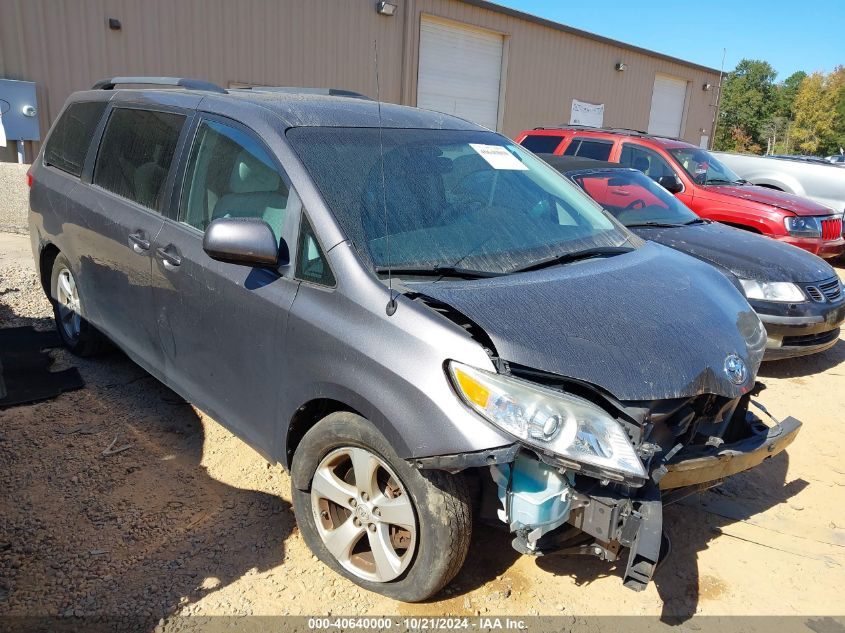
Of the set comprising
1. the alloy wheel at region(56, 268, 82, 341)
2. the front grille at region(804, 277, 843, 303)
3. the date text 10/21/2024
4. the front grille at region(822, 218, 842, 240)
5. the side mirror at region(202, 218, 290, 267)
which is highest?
the side mirror at region(202, 218, 290, 267)

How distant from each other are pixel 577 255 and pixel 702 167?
20.0 ft

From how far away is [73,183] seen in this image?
415 centimetres

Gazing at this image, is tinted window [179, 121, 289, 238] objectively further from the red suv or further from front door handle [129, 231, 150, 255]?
the red suv

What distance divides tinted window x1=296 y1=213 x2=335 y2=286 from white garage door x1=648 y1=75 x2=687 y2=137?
21536 mm

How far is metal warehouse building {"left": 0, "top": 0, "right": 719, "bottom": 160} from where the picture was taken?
927 centimetres

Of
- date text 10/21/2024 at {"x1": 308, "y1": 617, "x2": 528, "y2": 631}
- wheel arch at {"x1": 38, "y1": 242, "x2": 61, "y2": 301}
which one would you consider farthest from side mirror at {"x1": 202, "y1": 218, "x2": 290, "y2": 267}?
wheel arch at {"x1": 38, "y1": 242, "x2": 61, "y2": 301}

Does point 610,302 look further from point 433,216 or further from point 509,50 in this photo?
point 509,50

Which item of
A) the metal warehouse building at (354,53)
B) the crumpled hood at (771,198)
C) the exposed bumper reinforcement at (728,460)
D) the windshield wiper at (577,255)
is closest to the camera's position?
the exposed bumper reinforcement at (728,460)

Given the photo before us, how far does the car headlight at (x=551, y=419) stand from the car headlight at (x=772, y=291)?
3530 millimetres

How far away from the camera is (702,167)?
8.16 m

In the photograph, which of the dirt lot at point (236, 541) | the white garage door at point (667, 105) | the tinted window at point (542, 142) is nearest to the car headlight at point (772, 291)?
the dirt lot at point (236, 541)

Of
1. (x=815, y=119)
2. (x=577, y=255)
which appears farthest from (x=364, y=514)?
(x=815, y=119)

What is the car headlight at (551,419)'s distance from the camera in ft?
6.78

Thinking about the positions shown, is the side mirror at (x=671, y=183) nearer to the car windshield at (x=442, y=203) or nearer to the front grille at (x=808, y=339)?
the front grille at (x=808, y=339)
